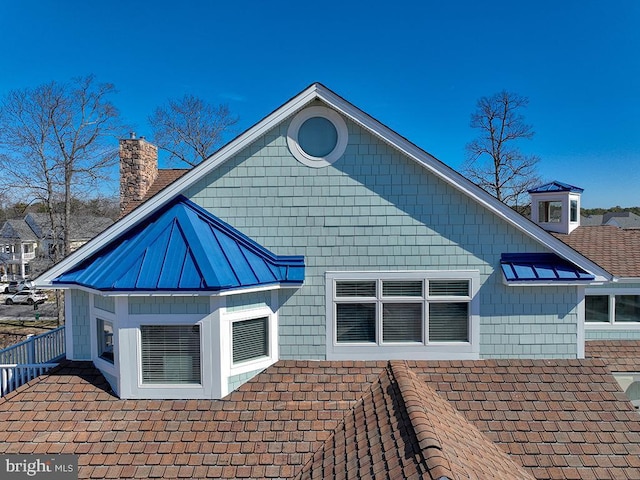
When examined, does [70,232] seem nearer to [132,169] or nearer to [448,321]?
[132,169]

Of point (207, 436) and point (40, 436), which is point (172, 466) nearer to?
point (207, 436)

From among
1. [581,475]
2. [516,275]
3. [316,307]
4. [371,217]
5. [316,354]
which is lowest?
[581,475]

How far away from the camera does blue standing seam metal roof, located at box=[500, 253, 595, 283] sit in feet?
22.4

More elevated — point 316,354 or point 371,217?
point 371,217

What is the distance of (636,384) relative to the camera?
32.4 ft

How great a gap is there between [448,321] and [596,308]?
646cm

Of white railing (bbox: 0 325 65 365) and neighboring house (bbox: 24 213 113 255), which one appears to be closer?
white railing (bbox: 0 325 65 365)

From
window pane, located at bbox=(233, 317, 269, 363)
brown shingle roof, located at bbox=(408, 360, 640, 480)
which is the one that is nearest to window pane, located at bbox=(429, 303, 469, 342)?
brown shingle roof, located at bbox=(408, 360, 640, 480)

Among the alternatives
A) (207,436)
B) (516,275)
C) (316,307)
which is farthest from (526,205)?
(207,436)

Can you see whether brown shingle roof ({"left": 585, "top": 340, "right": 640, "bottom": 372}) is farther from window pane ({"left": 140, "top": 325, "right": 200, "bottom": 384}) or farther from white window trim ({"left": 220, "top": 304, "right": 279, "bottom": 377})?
window pane ({"left": 140, "top": 325, "right": 200, "bottom": 384})

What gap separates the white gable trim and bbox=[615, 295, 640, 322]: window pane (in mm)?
5405

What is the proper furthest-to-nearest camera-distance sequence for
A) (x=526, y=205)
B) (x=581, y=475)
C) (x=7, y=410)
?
(x=526, y=205)
(x=7, y=410)
(x=581, y=475)

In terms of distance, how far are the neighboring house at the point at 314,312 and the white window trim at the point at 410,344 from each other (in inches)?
1.0

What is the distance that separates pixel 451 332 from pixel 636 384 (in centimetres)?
655
